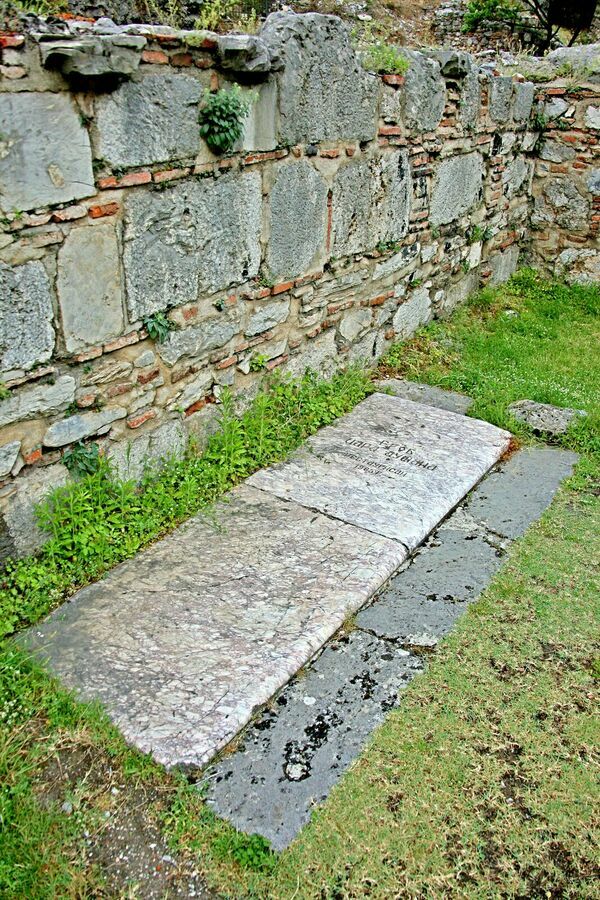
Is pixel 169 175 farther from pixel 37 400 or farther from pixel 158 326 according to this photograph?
pixel 37 400

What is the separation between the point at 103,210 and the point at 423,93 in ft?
9.38

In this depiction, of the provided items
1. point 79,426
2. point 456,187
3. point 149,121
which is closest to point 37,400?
point 79,426

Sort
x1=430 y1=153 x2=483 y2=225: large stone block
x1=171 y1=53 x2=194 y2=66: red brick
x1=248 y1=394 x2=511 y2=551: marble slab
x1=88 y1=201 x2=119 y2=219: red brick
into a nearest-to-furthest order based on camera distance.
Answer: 1. x1=88 y1=201 x2=119 y2=219: red brick
2. x1=171 y1=53 x2=194 y2=66: red brick
3. x1=248 y1=394 x2=511 y2=551: marble slab
4. x1=430 y1=153 x2=483 y2=225: large stone block

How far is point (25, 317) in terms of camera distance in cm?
276

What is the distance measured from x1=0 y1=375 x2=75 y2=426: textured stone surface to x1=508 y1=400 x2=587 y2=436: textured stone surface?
2.78 metres

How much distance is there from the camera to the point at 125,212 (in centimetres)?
305

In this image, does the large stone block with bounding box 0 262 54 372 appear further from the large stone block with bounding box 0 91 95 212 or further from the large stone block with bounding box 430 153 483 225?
the large stone block with bounding box 430 153 483 225

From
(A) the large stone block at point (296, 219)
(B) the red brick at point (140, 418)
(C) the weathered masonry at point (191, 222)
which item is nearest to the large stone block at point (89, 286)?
(C) the weathered masonry at point (191, 222)

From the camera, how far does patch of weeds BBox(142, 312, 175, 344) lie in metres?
3.30

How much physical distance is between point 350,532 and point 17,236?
1.81 m

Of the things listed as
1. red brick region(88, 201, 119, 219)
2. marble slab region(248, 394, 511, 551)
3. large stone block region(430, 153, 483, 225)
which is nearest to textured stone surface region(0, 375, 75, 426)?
red brick region(88, 201, 119, 219)

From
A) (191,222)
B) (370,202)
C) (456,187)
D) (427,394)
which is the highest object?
(191,222)

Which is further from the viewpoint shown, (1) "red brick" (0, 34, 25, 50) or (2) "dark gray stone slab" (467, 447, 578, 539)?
(2) "dark gray stone slab" (467, 447, 578, 539)

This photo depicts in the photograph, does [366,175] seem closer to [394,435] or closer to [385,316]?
[385,316]
